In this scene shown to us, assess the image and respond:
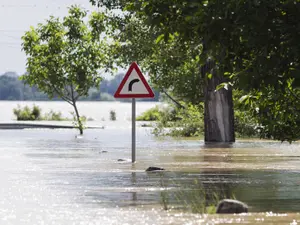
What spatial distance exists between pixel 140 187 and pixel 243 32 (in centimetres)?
319

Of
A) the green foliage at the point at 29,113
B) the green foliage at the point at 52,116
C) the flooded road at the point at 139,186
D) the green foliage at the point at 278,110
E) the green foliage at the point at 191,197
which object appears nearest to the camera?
the flooded road at the point at 139,186

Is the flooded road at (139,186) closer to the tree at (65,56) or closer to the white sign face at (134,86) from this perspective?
the white sign face at (134,86)

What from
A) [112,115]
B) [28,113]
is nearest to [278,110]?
[28,113]

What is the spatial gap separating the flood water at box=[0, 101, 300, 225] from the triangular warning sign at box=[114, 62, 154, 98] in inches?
53.1

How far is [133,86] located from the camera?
19.8 meters

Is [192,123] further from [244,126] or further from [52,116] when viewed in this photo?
[52,116]

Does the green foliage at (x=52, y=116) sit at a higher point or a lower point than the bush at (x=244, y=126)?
higher

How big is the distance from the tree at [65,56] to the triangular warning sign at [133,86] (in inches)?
846

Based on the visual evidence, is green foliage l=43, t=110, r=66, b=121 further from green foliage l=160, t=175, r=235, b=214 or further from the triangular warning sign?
green foliage l=160, t=175, r=235, b=214

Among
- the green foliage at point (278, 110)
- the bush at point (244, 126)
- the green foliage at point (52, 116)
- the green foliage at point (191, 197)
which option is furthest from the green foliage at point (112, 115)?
the green foliage at point (191, 197)

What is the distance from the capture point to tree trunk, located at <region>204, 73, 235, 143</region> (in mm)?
32094

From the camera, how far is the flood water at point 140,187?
34.3 feet

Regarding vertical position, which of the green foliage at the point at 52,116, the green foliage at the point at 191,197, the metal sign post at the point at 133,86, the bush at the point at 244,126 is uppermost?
the metal sign post at the point at 133,86

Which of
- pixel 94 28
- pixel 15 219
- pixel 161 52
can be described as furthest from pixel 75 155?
pixel 94 28
